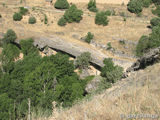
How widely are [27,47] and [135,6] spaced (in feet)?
120

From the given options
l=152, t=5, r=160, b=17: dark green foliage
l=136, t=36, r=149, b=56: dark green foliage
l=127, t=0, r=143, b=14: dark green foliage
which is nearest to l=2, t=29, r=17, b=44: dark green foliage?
l=136, t=36, r=149, b=56: dark green foliage

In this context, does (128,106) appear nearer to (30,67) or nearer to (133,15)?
(30,67)

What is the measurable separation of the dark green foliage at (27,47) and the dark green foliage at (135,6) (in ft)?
115

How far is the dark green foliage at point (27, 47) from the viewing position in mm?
31377

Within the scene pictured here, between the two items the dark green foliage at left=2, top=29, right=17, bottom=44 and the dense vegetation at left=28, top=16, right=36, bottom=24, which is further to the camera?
the dense vegetation at left=28, top=16, right=36, bottom=24

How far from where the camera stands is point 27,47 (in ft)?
103

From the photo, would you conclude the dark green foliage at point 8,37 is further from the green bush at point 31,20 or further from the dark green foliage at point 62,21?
the dark green foliage at point 62,21

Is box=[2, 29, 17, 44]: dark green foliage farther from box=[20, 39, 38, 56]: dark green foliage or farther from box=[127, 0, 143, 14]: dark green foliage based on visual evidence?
box=[127, 0, 143, 14]: dark green foliage

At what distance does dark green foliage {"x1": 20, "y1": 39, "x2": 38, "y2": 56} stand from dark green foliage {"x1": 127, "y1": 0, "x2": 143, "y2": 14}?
115 feet

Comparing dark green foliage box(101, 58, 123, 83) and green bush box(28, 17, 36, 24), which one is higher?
green bush box(28, 17, 36, 24)

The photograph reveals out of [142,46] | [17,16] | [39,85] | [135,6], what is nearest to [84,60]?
[39,85]

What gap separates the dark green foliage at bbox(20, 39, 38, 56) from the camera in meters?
31.4

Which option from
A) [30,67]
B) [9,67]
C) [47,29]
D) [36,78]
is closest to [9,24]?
[47,29]

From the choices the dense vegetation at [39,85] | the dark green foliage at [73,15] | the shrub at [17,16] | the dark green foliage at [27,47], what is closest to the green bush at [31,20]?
the shrub at [17,16]
